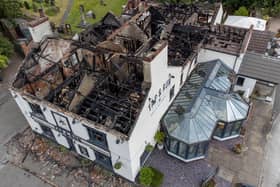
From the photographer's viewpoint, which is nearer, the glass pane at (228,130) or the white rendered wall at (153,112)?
the white rendered wall at (153,112)

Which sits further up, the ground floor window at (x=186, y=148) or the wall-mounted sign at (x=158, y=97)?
the wall-mounted sign at (x=158, y=97)

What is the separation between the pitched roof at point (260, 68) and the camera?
814 inches

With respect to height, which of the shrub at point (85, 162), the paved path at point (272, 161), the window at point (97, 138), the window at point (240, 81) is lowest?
the paved path at point (272, 161)

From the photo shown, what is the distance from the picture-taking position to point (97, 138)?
15008mm

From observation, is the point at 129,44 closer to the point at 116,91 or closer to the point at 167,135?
the point at 116,91

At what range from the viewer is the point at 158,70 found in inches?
556

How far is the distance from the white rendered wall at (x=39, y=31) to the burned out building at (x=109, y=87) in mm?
752

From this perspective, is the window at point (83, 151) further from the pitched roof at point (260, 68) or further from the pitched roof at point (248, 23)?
the pitched roof at point (248, 23)

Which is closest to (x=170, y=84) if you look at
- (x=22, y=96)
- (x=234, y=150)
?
(x=234, y=150)

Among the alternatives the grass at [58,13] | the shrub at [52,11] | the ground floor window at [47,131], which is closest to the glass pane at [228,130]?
the ground floor window at [47,131]

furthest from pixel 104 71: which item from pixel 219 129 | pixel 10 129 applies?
pixel 10 129

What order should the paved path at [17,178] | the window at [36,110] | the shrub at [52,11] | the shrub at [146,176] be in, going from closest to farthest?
the shrub at [146,176] → the window at [36,110] → the paved path at [17,178] → the shrub at [52,11]

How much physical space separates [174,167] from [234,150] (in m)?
5.45

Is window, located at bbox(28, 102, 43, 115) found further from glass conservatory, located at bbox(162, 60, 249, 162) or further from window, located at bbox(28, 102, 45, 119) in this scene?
glass conservatory, located at bbox(162, 60, 249, 162)
